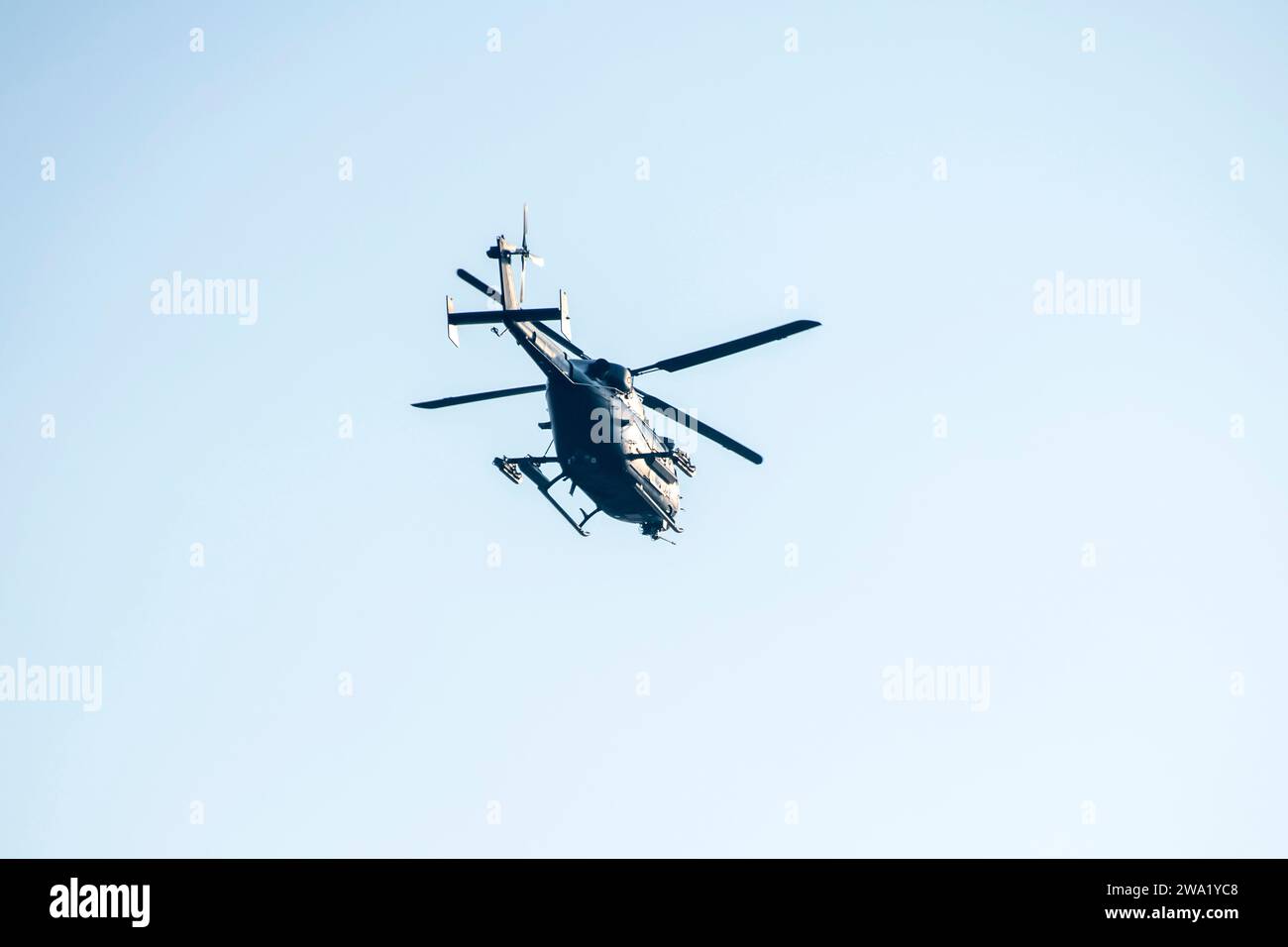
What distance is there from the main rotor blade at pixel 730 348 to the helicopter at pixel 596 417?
25 mm

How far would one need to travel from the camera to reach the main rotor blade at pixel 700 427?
4884cm

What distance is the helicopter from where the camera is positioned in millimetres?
45844

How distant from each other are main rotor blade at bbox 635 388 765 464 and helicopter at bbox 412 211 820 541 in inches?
1.0
